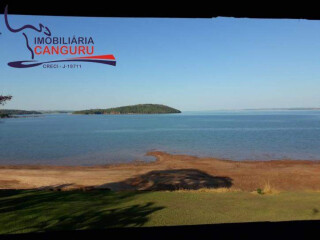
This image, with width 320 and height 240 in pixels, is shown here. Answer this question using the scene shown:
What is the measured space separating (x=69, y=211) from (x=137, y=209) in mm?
2348

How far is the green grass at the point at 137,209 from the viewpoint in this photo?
823 centimetres

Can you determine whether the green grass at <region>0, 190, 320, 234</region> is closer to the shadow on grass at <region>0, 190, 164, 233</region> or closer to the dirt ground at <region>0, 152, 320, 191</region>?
the shadow on grass at <region>0, 190, 164, 233</region>

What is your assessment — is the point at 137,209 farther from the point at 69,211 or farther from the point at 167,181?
the point at 167,181

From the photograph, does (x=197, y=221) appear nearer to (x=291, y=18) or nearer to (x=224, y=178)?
(x=291, y=18)

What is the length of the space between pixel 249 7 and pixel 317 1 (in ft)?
1.34

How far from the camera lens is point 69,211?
933 cm

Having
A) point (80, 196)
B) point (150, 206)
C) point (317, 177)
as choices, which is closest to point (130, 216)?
point (150, 206)

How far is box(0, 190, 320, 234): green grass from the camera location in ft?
27.0

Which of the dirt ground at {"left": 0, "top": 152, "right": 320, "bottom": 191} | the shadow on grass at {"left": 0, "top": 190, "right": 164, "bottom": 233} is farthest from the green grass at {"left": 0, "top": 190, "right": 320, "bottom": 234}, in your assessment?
the dirt ground at {"left": 0, "top": 152, "right": 320, "bottom": 191}

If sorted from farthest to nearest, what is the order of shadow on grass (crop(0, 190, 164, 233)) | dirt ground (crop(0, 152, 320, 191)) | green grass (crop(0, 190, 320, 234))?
dirt ground (crop(0, 152, 320, 191)) → green grass (crop(0, 190, 320, 234)) → shadow on grass (crop(0, 190, 164, 233))

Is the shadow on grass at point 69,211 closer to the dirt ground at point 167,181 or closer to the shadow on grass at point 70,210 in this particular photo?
the shadow on grass at point 70,210

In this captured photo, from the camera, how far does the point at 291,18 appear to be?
175 centimetres

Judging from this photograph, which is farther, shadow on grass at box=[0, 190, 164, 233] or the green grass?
the green grass

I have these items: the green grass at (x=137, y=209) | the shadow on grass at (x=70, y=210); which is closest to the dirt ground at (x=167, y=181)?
the shadow on grass at (x=70, y=210)
